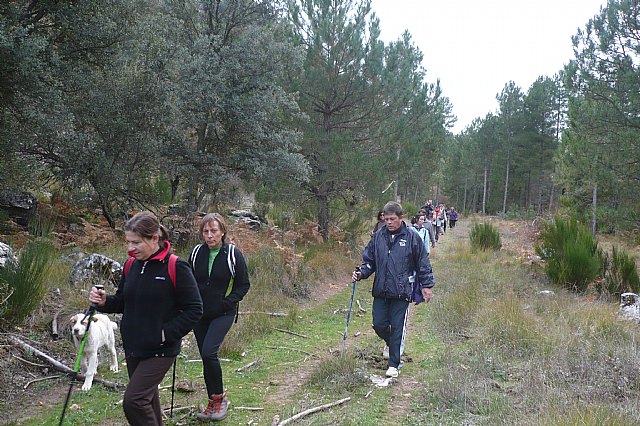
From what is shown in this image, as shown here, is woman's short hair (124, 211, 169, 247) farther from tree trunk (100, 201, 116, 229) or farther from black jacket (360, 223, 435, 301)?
tree trunk (100, 201, 116, 229)

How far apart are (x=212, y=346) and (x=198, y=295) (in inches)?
40.5

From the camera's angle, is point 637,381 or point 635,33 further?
point 635,33

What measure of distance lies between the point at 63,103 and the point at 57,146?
1.20m

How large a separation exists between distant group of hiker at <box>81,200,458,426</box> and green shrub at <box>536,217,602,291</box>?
21.3 feet

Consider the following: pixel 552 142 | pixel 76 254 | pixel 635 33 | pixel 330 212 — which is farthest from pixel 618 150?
pixel 552 142

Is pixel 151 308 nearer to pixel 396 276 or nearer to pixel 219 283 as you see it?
pixel 219 283

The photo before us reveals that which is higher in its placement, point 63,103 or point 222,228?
point 63,103

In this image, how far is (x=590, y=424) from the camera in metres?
3.52

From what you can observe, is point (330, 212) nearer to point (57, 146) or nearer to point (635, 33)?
point (57, 146)

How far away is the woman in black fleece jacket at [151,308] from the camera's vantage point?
3320mm

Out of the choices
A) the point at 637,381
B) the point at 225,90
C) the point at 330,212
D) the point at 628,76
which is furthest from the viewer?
the point at 330,212

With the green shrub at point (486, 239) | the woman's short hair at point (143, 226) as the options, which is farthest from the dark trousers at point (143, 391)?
the green shrub at point (486, 239)

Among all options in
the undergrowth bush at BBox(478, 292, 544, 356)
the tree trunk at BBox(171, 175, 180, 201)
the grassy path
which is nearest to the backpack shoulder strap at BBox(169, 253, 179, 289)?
the grassy path

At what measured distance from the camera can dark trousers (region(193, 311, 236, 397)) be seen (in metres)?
4.31
